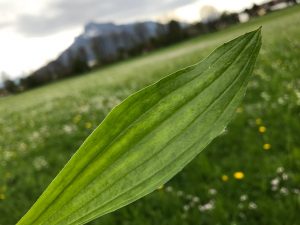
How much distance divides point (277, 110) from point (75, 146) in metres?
2.66

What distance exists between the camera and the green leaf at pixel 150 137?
0.72ft

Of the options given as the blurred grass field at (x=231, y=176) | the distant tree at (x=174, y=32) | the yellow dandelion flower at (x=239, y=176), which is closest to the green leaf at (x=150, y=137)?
the blurred grass field at (x=231, y=176)

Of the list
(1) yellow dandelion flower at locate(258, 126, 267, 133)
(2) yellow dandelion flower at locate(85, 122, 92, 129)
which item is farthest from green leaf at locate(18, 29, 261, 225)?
(2) yellow dandelion flower at locate(85, 122, 92, 129)

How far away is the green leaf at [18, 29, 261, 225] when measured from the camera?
0.72 feet

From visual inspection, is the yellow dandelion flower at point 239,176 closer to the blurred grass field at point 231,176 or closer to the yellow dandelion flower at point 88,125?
the blurred grass field at point 231,176

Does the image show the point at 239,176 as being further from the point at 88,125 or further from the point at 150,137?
the point at 88,125

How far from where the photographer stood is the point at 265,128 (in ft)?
13.2

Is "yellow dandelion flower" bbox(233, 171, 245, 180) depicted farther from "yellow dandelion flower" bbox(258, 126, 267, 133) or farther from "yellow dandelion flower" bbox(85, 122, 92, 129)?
"yellow dandelion flower" bbox(85, 122, 92, 129)

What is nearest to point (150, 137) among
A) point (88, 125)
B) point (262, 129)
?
point (262, 129)

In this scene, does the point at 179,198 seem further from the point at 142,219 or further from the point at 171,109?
the point at 171,109

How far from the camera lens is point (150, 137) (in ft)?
0.76

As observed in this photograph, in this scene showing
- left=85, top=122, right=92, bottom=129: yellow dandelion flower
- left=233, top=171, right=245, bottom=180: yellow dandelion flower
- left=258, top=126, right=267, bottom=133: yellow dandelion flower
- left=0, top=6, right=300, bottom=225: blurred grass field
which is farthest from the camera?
left=85, top=122, right=92, bottom=129: yellow dandelion flower

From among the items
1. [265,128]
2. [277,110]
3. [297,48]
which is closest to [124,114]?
[265,128]

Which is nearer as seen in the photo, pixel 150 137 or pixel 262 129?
pixel 150 137
